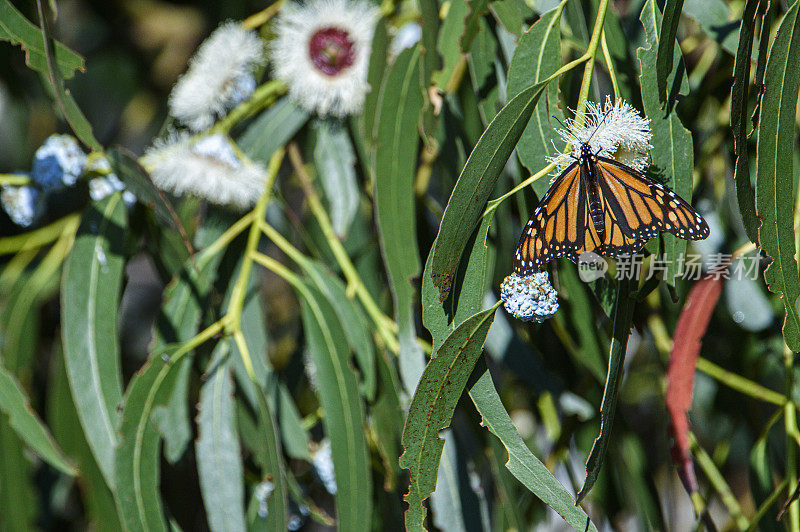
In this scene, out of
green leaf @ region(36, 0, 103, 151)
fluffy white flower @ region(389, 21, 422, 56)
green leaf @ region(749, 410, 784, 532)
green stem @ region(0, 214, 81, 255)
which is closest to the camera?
green leaf @ region(36, 0, 103, 151)

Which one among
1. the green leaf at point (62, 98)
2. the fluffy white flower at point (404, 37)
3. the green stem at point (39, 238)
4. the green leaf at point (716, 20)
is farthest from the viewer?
the green stem at point (39, 238)

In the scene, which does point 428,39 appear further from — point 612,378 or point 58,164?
point 58,164

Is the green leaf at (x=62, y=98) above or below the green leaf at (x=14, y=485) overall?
above

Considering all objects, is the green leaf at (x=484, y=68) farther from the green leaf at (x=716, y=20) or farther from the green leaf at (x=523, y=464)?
the green leaf at (x=523, y=464)

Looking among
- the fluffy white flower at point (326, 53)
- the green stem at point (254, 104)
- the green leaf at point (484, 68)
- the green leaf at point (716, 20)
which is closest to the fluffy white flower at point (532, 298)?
the green leaf at point (484, 68)

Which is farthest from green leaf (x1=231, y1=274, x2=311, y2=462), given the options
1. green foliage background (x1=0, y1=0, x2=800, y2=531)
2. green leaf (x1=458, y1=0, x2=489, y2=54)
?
green leaf (x1=458, y1=0, x2=489, y2=54)

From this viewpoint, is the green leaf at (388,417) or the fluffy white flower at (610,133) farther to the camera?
the green leaf at (388,417)

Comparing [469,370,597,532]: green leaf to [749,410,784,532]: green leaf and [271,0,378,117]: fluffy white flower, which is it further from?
[271,0,378,117]: fluffy white flower
